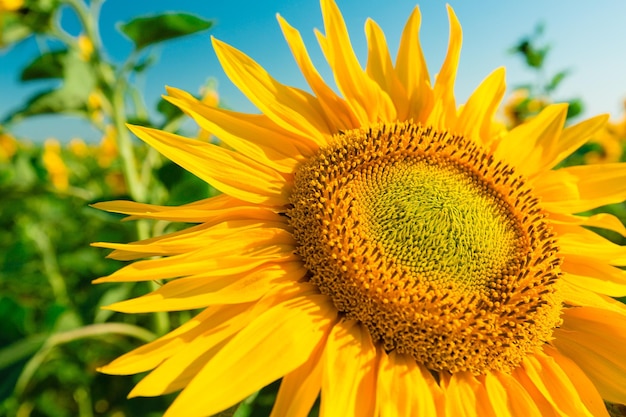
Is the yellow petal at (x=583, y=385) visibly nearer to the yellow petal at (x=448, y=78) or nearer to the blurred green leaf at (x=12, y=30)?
the yellow petal at (x=448, y=78)

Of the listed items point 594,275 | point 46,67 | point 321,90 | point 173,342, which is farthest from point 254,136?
point 46,67

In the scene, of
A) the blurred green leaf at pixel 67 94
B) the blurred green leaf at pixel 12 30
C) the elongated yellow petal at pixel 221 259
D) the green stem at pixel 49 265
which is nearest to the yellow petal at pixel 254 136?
the elongated yellow petal at pixel 221 259

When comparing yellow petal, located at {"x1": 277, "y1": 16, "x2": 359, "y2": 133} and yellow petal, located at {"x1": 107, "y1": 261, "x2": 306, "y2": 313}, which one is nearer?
yellow petal, located at {"x1": 107, "y1": 261, "x2": 306, "y2": 313}

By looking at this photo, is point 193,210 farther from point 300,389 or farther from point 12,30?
point 12,30

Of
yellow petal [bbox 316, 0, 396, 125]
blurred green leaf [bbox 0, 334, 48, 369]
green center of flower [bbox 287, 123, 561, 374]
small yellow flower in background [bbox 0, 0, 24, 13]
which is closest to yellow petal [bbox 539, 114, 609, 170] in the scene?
green center of flower [bbox 287, 123, 561, 374]

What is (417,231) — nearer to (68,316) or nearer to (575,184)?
(575,184)

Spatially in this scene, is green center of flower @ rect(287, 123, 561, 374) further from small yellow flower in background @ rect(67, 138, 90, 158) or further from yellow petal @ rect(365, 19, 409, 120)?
small yellow flower in background @ rect(67, 138, 90, 158)

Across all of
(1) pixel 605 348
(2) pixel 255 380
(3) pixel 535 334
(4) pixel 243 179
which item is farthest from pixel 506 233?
(2) pixel 255 380
